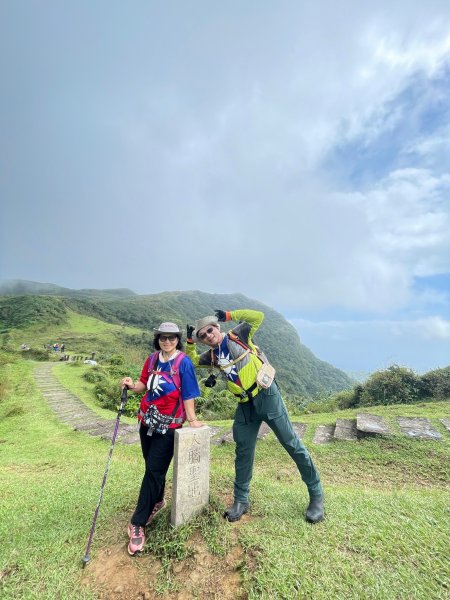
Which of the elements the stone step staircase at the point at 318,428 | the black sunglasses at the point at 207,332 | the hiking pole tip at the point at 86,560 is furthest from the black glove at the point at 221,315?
the stone step staircase at the point at 318,428

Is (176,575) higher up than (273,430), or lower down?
lower down

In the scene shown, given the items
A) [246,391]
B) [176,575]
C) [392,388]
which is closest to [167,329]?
[246,391]

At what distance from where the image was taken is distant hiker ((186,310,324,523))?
335cm

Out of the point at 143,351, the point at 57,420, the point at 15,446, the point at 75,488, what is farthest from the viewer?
the point at 143,351

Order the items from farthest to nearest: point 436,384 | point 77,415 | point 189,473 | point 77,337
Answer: point 77,337 → point 77,415 → point 436,384 → point 189,473

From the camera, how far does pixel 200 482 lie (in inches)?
136

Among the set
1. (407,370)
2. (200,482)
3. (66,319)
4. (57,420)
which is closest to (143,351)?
(66,319)

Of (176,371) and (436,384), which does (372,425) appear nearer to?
(436,384)

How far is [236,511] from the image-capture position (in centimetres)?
350

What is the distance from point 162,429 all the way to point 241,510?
4.60ft

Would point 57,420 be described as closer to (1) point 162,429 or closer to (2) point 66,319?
(1) point 162,429

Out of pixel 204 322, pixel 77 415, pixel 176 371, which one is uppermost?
pixel 204 322

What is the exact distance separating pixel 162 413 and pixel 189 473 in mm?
754

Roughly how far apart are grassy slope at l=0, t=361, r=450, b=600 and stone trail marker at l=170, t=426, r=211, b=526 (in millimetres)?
164
